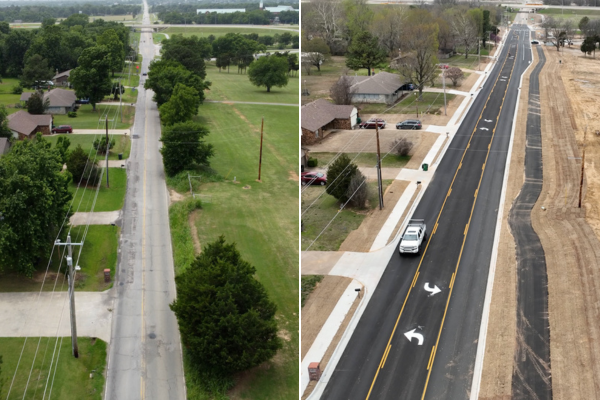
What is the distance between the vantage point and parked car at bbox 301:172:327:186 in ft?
150

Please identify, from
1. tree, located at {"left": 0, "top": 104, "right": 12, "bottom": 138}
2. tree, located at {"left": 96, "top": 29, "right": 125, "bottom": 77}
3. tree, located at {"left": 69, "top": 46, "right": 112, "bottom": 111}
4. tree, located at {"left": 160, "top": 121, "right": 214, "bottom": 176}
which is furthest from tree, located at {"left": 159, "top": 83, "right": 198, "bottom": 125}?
tree, located at {"left": 96, "top": 29, "right": 125, "bottom": 77}

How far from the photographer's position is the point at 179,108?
6750cm

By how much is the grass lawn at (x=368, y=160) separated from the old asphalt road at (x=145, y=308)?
12993 mm

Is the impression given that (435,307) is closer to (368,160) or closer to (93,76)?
(368,160)

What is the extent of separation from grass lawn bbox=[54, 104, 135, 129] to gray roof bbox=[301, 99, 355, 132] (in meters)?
24.7

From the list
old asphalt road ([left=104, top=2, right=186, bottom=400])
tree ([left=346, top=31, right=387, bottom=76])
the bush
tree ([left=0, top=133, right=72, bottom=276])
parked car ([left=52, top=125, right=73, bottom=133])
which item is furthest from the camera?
tree ([left=346, top=31, right=387, bottom=76])

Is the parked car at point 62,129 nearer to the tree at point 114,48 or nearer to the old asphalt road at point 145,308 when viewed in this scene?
the old asphalt road at point 145,308

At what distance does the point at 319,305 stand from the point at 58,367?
11390 millimetres

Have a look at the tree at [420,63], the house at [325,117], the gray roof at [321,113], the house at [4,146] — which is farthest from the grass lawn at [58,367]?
the tree at [420,63]

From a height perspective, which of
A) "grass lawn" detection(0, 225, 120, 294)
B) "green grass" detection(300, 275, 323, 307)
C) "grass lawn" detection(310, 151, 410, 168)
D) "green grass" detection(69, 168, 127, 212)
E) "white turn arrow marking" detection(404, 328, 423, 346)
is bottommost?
"grass lawn" detection(0, 225, 120, 294)

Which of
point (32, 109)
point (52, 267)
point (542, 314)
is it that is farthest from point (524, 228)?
point (32, 109)

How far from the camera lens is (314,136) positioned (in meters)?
57.7

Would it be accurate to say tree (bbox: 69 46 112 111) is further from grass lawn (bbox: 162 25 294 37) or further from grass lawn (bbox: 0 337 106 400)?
grass lawn (bbox: 162 25 294 37)

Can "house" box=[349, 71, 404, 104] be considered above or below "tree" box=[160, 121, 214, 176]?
above
